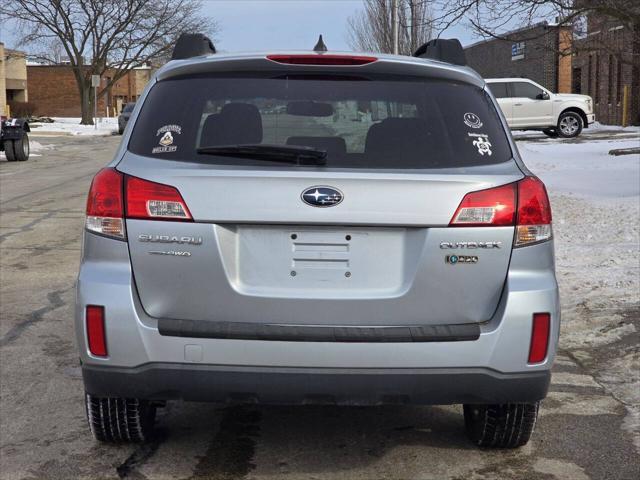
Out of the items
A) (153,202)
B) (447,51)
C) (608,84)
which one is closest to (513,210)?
(447,51)

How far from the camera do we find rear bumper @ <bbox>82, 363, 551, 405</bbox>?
352 centimetres

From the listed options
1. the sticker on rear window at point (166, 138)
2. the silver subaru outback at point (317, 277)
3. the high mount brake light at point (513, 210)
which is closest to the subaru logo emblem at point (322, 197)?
the silver subaru outback at point (317, 277)

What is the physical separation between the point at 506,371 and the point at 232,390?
105cm

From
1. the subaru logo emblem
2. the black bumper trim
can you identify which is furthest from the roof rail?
the black bumper trim

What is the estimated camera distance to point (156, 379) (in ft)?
11.8

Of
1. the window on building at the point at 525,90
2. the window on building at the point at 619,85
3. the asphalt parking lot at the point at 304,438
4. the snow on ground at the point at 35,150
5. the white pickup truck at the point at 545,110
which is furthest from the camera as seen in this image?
the window on building at the point at 619,85

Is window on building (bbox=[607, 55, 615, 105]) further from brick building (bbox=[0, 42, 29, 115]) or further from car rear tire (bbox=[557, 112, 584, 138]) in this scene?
brick building (bbox=[0, 42, 29, 115])

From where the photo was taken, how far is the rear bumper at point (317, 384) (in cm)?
352

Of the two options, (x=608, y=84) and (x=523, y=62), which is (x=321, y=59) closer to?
(x=608, y=84)

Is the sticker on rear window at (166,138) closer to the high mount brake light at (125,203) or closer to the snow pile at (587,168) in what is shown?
the high mount brake light at (125,203)

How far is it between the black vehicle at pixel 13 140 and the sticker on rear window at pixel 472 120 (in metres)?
22.9

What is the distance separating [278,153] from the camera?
12.0 feet

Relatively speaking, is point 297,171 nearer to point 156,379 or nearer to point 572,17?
point 156,379

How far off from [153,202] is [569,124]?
2817cm
